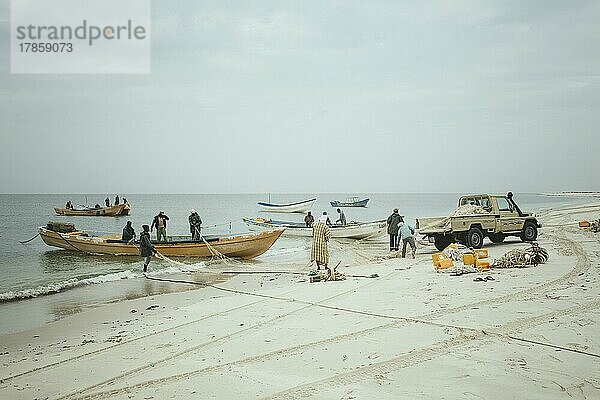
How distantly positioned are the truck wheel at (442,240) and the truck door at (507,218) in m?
1.93

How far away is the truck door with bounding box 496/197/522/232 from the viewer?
18.0 m

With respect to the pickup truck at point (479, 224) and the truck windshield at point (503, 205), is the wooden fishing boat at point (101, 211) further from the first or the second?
the truck windshield at point (503, 205)

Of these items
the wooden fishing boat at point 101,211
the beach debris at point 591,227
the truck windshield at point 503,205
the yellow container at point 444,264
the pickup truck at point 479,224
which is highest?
the truck windshield at point 503,205

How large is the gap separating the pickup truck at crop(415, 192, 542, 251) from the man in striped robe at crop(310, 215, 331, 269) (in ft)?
16.2

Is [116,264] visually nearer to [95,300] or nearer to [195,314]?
[95,300]

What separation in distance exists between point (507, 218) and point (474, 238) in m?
2.03

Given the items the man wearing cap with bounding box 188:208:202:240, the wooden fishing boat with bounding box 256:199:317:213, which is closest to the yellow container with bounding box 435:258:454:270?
the man wearing cap with bounding box 188:208:202:240

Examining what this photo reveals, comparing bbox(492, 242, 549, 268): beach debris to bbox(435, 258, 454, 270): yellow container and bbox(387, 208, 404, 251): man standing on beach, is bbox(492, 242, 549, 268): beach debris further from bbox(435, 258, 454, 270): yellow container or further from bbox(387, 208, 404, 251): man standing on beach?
bbox(387, 208, 404, 251): man standing on beach

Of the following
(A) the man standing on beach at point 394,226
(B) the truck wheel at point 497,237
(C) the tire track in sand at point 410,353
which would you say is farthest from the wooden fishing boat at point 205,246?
(C) the tire track in sand at point 410,353

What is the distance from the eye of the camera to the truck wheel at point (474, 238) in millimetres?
16969

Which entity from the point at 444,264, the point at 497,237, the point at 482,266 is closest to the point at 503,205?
the point at 497,237

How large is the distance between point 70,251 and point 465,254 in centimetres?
2080

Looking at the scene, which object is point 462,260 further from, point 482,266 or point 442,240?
point 442,240

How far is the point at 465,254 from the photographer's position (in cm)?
1253
